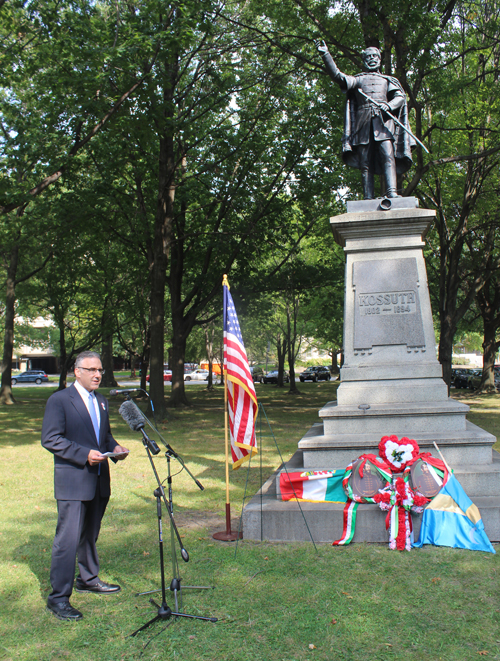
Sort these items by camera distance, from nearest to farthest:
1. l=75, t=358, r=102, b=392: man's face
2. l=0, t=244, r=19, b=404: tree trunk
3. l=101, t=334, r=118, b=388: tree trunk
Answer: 1. l=75, t=358, r=102, b=392: man's face
2. l=0, t=244, r=19, b=404: tree trunk
3. l=101, t=334, r=118, b=388: tree trunk

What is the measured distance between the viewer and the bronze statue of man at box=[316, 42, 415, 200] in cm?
788

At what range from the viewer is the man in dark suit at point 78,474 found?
13.6 feet

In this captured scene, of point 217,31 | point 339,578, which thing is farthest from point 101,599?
point 217,31

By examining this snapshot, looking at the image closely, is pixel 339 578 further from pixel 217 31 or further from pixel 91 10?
pixel 217 31

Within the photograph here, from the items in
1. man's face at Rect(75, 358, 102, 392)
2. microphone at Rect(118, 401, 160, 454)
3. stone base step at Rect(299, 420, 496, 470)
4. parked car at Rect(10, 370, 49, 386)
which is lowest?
parked car at Rect(10, 370, 49, 386)

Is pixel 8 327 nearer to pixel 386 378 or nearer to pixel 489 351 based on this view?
pixel 386 378

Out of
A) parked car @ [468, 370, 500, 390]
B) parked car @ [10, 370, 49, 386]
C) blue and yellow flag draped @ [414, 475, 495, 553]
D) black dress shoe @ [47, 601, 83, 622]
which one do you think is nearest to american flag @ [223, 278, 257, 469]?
blue and yellow flag draped @ [414, 475, 495, 553]

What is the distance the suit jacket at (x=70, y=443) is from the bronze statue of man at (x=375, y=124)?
5.48m

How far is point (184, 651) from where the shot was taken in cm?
356

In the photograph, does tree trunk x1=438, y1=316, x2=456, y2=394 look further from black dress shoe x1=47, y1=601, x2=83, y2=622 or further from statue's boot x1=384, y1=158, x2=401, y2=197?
black dress shoe x1=47, y1=601, x2=83, y2=622

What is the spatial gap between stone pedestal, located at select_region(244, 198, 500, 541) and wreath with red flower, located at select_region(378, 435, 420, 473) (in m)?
0.50

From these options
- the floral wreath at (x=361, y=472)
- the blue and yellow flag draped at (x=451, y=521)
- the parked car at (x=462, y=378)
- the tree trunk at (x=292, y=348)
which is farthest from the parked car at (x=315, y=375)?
the blue and yellow flag draped at (x=451, y=521)

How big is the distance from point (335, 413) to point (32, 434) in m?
11.0

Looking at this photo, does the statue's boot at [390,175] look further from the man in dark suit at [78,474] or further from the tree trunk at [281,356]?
the tree trunk at [281,356]
